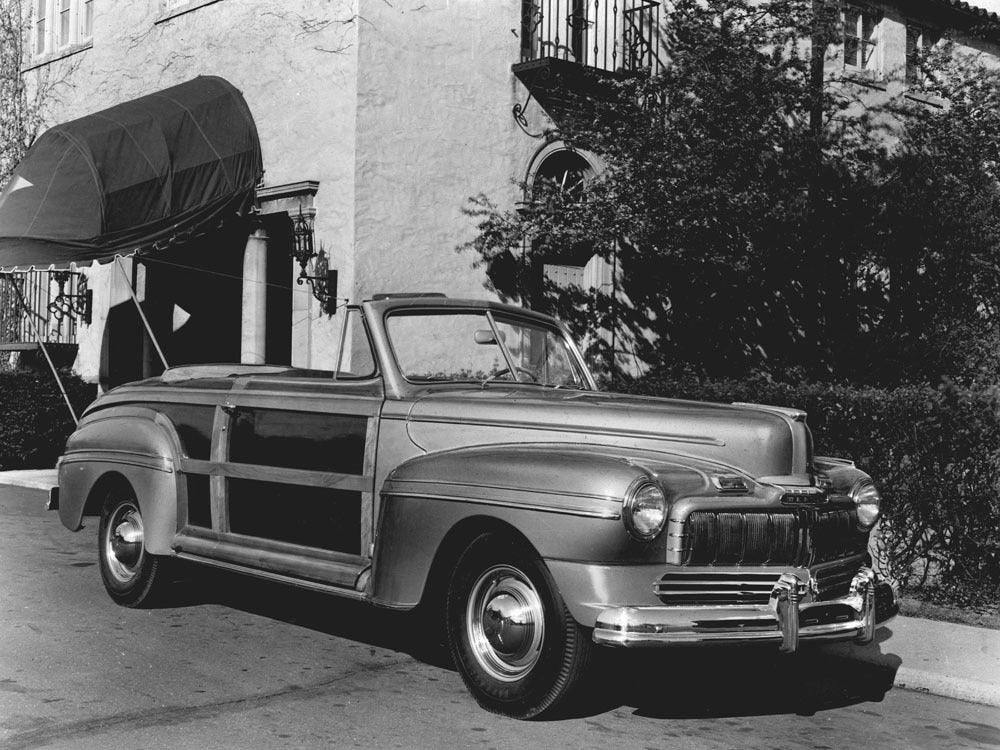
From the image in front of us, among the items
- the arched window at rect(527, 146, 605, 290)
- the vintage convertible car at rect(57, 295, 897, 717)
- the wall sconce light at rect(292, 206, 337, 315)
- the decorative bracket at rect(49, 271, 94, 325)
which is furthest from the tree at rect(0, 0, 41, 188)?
the vintage convertible car at rect(57, 295, 897, 717)

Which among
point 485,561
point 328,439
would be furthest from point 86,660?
point 485,561

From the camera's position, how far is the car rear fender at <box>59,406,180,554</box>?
693 cm

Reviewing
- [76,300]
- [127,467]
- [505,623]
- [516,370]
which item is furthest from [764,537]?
[76,300]

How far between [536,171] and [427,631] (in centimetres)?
902

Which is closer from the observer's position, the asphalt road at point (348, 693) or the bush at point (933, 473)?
the asphalt road at point (348, 693)

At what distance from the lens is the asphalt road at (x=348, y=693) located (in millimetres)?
4809

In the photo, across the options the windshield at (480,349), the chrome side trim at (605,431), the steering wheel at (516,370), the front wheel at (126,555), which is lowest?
the front wheel at (126,555)

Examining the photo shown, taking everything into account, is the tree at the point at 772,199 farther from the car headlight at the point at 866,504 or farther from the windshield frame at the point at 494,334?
the car headlight at the point at 866,504

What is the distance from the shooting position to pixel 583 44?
15570 mm

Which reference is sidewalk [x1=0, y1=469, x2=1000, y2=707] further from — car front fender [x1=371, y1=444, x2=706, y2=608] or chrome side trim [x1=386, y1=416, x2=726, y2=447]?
car front fender [x1=371, y1=444, x2=706, y2=608]

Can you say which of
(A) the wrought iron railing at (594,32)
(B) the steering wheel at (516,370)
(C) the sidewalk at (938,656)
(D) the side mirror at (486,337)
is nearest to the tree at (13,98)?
(A) the wrought iron railing at (594,32)

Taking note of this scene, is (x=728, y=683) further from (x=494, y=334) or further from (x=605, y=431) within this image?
(x=494, y=334)

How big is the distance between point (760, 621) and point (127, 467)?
423 cm

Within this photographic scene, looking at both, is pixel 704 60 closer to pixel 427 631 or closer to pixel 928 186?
pixel 928 186
